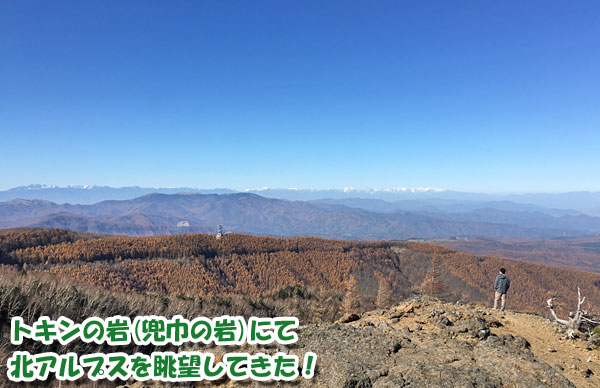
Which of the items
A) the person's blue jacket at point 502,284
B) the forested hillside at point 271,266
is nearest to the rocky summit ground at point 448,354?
the person's blue jacket at point 502,284

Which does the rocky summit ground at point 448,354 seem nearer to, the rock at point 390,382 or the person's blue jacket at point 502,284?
the rock at point 390,382

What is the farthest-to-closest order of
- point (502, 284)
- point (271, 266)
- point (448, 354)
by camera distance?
point (271, 266), point (502, 284), point (448, 354)

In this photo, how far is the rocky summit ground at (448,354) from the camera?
6.81 m

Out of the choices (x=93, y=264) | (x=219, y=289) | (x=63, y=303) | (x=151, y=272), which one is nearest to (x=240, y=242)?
(x=219, y=289)

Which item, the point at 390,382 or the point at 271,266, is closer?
the point at 390,382

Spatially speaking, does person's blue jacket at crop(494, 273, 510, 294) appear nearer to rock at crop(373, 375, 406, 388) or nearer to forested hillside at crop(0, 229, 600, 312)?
rock at crop(373, 375, 406, 388)

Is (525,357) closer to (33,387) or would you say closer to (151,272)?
(33,387)

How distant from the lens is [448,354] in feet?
27.3

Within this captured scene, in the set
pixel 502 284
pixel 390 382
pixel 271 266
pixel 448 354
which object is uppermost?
pixel 390 382

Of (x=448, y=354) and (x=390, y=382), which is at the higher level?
(x=390, y=382)

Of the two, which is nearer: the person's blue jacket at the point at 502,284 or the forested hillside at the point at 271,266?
the person's blue jacket at the point at 502,284

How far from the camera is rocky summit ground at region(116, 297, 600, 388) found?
6812 millimetres

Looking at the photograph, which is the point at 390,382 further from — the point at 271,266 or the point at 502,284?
the point at 271,266

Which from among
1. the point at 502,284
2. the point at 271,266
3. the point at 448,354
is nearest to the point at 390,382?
the point at 448,354
